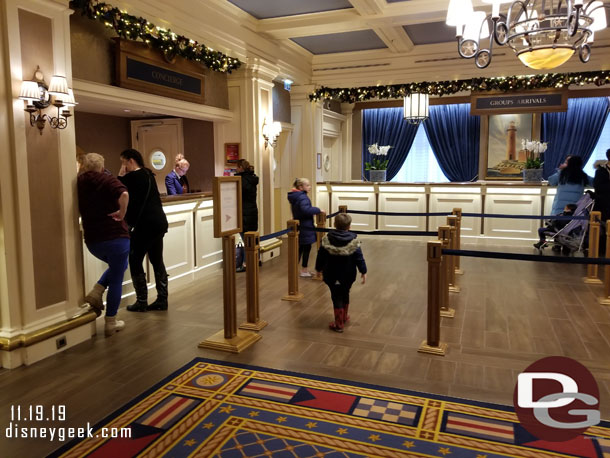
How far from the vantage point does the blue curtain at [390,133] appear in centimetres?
1199

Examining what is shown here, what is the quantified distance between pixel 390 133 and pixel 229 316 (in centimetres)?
891

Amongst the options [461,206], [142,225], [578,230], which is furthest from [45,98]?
[461,206]

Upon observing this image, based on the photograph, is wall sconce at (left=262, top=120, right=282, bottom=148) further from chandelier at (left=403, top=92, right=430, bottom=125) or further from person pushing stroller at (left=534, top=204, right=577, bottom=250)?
person pushing stroller at (left=534, top=204, right=577, bottom=250)

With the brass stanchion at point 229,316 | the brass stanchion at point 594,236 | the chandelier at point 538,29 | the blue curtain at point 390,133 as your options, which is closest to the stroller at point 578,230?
the brass stanchion at point 594,236

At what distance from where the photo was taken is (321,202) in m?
10.4

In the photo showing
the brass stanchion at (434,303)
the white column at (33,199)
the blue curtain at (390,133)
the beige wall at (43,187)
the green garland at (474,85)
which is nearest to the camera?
the white column at (33,199)

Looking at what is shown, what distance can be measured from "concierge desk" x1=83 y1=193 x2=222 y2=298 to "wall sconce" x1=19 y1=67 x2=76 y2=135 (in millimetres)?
1896

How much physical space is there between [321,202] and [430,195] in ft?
7.22

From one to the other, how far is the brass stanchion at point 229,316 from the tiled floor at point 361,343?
0.09 m

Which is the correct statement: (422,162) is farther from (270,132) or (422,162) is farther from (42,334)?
(42,334)

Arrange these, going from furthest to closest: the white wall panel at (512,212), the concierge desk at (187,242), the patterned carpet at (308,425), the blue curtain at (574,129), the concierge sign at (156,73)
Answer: the blue curtain at (574,129)
the white wall panel at (512,212)
the concierge desk at (187,242)
the concierge sign at (156,73)
the patterned carpet at (308,425)

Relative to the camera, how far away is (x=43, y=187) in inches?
154

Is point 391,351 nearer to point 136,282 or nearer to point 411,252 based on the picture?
point 136,282

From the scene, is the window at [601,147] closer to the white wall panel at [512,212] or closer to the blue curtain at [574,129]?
the blue curtain at [574,129]
